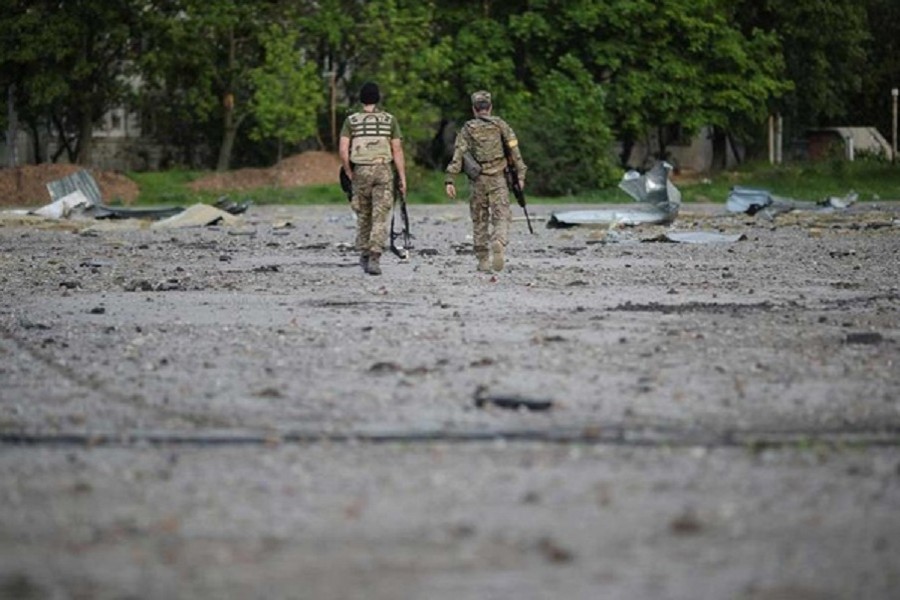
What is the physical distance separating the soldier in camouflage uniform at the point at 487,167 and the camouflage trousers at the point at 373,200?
2.16 ft

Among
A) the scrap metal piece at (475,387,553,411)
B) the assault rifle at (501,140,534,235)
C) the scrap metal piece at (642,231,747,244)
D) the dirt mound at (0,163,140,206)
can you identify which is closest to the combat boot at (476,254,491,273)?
the assault rifle at (501,140,534,235)

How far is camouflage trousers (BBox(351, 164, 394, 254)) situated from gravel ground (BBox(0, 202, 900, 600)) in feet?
5.15

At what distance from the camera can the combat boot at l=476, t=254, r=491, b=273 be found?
2255 centimetres

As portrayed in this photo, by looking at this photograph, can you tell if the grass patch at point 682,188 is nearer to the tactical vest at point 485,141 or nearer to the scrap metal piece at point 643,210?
the scrap metal piece at point 643,210

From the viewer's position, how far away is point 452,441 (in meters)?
9.84

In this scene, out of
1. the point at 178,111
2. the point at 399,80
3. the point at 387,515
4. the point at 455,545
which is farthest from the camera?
the point at 178,111

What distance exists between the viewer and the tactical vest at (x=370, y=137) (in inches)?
867

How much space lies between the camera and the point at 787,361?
1317 cm

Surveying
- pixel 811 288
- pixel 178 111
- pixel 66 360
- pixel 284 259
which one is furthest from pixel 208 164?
pixel 66 360

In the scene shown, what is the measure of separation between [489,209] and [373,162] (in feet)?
4.57

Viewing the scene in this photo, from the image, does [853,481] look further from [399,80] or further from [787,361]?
[399,80]

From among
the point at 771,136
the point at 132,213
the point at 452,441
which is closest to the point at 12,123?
the point at 132,213

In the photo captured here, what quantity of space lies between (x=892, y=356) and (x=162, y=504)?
655 centimetres

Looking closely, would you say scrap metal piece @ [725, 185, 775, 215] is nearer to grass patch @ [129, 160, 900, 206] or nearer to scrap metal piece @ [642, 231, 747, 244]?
grass patch @ [129, 160, 900, 206]
